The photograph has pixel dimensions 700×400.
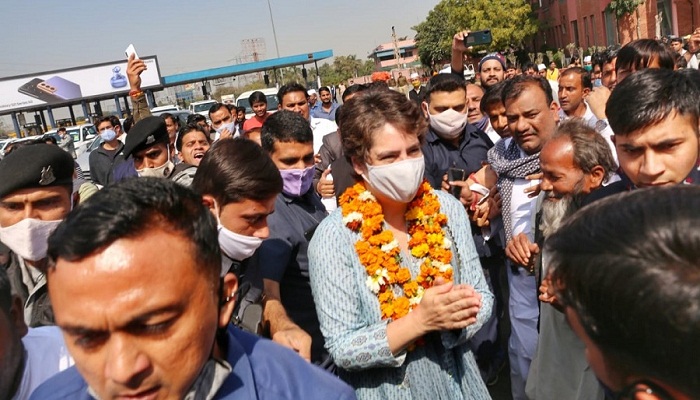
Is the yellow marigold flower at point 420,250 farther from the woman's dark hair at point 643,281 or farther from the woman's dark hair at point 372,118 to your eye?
the woman's dark hair at point 643,281

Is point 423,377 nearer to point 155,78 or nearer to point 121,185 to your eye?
point 121,185

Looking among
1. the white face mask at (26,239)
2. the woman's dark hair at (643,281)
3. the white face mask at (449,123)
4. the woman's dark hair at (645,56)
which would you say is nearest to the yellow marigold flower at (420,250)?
the woman's dark hair at (643,281)

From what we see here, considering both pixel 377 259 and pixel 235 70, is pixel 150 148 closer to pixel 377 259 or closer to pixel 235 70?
pixel 377 259

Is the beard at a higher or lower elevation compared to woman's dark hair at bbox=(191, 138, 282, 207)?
lower

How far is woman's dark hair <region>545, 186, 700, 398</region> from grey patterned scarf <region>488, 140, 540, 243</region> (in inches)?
92.6

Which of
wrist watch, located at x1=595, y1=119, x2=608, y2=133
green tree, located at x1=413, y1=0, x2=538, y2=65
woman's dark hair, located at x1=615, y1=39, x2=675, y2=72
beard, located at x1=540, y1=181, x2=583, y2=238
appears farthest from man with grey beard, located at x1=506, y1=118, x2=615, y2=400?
green tree, located at x1=413, y1=0, x2=538, y2=65

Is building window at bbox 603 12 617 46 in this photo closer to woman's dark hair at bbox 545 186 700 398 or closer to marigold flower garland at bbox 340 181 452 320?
marigold flower garland at bbox 340 181 452 320

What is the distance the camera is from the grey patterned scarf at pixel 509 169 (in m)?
3.30

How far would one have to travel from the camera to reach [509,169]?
3.35 metres

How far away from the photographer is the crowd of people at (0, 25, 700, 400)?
3.16 ft

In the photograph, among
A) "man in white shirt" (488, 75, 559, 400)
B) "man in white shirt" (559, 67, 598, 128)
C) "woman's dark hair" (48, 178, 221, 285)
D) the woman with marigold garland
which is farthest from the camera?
"man in white shirt" (559, 67, 598, 128)

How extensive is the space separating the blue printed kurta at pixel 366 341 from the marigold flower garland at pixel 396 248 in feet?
0.14

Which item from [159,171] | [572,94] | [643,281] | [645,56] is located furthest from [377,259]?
[572,94]

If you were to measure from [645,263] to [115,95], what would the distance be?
36.8 meters
